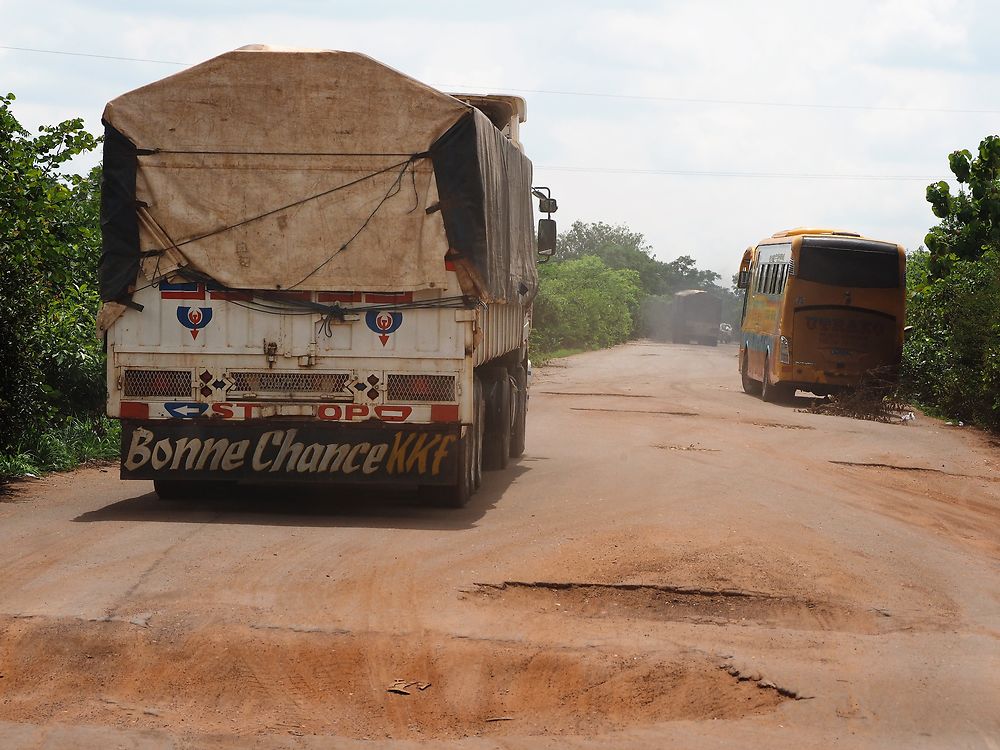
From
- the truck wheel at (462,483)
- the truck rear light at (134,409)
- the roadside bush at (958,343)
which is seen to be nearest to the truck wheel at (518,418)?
the truck wheel at (462,483)

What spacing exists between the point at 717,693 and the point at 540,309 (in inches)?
1906

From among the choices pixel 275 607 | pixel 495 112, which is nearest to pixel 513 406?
pixel 495 112

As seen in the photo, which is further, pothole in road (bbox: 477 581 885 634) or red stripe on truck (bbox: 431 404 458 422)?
red stripe on truck (bbox: 431 404 458 422)

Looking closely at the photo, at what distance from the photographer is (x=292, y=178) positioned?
9883 millimetres

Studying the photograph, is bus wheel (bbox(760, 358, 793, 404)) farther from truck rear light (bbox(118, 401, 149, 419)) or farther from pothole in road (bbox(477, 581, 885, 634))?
pothole in road (bbox(477, 581, 885, 634))

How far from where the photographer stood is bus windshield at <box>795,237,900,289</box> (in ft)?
79.2

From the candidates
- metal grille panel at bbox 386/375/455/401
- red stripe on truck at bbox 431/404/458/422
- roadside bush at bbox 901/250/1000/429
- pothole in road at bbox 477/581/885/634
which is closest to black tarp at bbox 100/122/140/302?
metal grille panel at bbox 386/375/455/401

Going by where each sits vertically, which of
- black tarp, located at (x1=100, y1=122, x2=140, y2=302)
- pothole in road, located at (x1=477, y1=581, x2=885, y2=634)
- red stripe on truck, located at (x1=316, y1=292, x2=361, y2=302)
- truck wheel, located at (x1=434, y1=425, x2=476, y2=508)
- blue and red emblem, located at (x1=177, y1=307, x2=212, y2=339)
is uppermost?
black tarp, located at (x1=100, y1=122, x2=140, y2=302)

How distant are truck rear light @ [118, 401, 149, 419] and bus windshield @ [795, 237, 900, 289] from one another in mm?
16661

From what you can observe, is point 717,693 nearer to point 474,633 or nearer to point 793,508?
point 474,633

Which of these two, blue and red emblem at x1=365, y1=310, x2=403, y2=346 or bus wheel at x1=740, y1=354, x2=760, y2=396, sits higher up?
blue and red emblem at x1=365, y1=310, x2=403, y2=346

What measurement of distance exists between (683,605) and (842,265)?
18.1 meters

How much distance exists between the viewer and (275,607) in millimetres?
6852

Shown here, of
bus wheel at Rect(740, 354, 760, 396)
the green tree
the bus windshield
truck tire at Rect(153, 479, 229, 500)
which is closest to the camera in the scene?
truck tire at Rect(153, 479, 229, 500)
